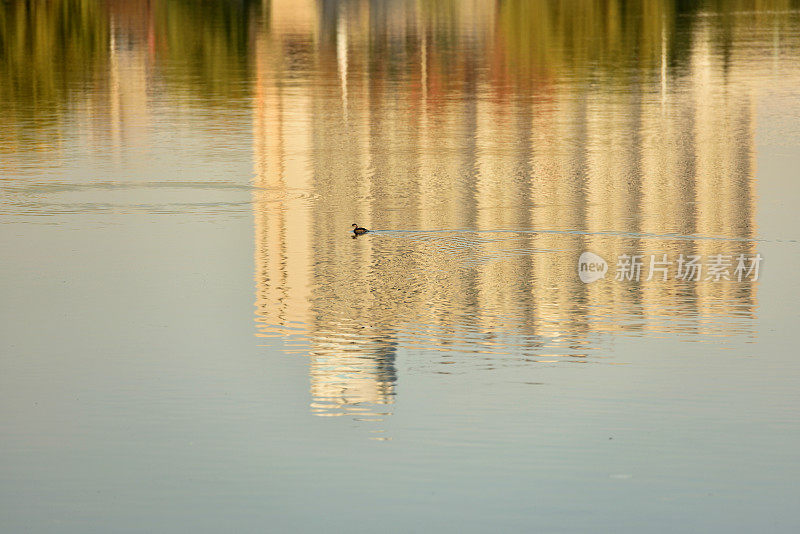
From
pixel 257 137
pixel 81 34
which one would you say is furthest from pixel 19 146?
pixel 81 34

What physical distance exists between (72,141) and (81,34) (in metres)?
29.1

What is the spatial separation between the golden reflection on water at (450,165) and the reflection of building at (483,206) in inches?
1.6

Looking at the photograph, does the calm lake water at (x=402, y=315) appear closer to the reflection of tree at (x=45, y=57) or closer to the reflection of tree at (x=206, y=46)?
the reflection of tree at (x=45, y=57)

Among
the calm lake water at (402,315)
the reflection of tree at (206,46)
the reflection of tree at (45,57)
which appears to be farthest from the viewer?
the reflection of tree at (206,46)

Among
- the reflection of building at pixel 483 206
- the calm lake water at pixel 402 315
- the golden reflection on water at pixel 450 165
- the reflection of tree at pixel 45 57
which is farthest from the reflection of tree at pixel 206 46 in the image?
the calm lake water at pixel 402 315

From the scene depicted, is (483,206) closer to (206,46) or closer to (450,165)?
(450,165)

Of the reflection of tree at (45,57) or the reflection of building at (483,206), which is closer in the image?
the reflection of building at (483,206)

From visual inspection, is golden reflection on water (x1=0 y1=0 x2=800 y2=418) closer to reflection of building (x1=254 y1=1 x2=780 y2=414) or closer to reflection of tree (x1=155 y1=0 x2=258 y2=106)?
reflection of building (x1=254 y1=1 x2=780 y2=414)

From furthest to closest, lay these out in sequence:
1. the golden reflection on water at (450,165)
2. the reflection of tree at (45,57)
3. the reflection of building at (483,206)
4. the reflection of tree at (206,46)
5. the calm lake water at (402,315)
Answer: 1. the reflection of tree at (206,46)
2. the reflection of tree at (45,57)
3. the golden reflection on water at (450,165)
4. the reflection of building at (483,206)
5. the calm lake water at (402,315)

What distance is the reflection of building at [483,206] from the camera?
13000mm

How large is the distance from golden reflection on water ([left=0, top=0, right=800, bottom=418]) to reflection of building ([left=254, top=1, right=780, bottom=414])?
4 cm

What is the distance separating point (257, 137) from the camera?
24812 mm

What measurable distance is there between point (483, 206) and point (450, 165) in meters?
3.24

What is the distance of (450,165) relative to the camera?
21.3 meters
